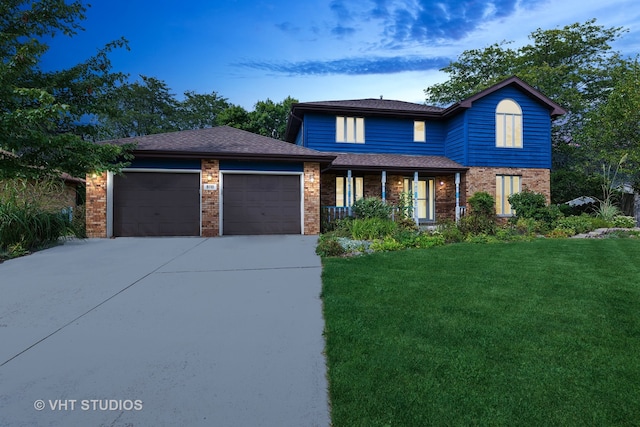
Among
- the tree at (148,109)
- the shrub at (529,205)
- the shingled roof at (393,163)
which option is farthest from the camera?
the tree at (148,109)

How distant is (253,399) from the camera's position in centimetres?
237

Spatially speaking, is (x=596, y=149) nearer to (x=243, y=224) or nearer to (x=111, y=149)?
(x=243, y=224)

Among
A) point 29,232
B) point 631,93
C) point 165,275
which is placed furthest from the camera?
point 631,93

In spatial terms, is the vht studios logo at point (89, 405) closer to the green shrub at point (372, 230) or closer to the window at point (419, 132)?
the green shrub at point (372, 230)

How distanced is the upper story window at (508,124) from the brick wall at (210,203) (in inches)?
499

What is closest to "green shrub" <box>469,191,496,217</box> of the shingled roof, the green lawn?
the shingled roof

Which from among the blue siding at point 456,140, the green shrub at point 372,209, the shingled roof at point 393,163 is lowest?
the green shrub at point 372,209

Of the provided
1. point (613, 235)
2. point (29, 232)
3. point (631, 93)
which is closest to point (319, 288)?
point (29, 232)

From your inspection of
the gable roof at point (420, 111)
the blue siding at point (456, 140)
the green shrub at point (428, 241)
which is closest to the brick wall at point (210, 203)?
the gable roof at point (420, 111)

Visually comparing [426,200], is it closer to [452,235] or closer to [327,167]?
[327,167]

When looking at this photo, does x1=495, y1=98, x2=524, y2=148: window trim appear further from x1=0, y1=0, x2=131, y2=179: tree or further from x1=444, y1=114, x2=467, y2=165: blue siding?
x1=0, y1=0, x2=131, y2=179: tree

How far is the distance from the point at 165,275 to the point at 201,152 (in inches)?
242

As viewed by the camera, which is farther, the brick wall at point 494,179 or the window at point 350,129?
the window at point 350,129

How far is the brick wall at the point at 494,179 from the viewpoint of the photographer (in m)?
14.8
